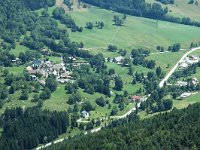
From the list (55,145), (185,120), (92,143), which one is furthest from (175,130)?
(55,145)

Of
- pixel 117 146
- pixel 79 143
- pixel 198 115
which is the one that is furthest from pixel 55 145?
pixel 198 115

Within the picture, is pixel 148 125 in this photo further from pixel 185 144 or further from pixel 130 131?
pixel 185 144

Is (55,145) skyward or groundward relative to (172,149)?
groundward

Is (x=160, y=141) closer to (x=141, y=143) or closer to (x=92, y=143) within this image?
(x=141, y=143)

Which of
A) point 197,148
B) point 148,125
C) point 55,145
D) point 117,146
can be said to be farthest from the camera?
point 55,145

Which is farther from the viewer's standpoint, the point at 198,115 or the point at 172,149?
the point at 198,115

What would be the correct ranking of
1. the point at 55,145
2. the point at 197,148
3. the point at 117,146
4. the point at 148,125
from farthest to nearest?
the point at 55,145 < the point at 148,125 < the point at 117,146 < the point at 197,148
